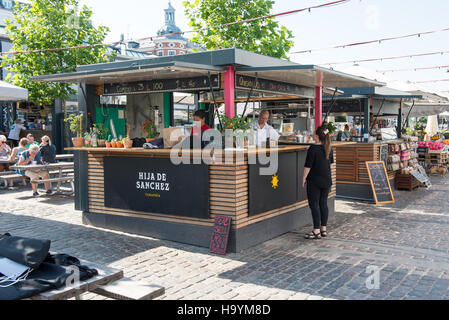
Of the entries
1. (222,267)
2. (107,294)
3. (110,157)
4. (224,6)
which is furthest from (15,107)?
(107,294)

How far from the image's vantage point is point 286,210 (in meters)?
6.61

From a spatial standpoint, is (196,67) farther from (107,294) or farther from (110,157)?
(107,294)

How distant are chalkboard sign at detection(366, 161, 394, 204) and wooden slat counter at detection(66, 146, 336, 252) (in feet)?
9.29

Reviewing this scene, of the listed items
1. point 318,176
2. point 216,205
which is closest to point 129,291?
point 216,205

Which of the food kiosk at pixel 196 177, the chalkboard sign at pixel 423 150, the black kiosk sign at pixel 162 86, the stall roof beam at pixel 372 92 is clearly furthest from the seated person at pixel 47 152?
the chalkboard sign at pixel 423 150

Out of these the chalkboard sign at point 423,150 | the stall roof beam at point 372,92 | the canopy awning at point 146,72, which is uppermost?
the stall roof beam at point 372,92

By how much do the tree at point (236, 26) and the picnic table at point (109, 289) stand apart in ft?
46.3

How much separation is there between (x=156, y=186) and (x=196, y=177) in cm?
76

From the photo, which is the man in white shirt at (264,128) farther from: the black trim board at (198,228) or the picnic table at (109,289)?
the picnic table at (109,289)

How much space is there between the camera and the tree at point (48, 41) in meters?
14.1

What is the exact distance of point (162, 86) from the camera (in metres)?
7.54

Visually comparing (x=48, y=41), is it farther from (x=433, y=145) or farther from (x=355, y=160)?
(x=433, y=145)

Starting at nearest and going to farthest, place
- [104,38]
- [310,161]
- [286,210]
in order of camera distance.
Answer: [310,161] → [286,210] → [104,38]
